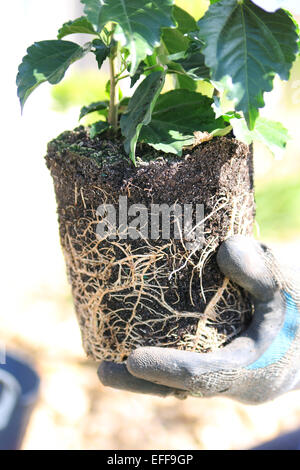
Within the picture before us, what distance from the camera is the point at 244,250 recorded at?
822mm

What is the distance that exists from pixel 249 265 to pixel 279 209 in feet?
8.76

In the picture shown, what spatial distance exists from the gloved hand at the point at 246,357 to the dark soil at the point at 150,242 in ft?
0.11

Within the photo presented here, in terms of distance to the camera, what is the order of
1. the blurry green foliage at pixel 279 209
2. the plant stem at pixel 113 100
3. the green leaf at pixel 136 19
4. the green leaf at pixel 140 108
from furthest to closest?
1. the blurry green foliage at pixel 279 209
2. the plant stem at pixel 113 100
3. the green leaf at pixel 140 108
4. the green leaf at pixel 136 19

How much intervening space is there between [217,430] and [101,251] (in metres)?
1.61

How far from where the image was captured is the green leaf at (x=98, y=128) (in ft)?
2.85

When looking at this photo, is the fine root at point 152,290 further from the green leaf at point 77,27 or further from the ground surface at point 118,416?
the ground surface at point 118,416

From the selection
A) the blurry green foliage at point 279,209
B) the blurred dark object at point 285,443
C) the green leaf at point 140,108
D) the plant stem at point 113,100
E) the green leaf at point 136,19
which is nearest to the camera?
the green leaf at point 136,19

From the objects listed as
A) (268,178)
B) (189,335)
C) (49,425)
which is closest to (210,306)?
(189,335)

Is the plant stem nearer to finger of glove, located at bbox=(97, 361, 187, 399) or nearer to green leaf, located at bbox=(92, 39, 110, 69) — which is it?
green leaf, located at bbox=(92, 39, 110, 69)

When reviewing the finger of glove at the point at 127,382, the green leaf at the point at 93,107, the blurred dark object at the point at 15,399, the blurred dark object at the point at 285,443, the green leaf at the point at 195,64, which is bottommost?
the blurred dark object at the point at 285,443

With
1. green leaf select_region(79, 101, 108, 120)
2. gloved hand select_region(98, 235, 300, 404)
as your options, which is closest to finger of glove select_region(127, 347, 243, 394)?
gloved hand select_region(98, 235, 300, 404)

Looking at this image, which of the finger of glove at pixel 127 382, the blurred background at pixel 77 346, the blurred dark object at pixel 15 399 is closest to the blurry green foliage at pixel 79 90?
the blurred background at pixel 77 346

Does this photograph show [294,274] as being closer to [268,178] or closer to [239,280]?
[239,280]

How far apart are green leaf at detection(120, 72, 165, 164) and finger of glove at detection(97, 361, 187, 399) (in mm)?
437
